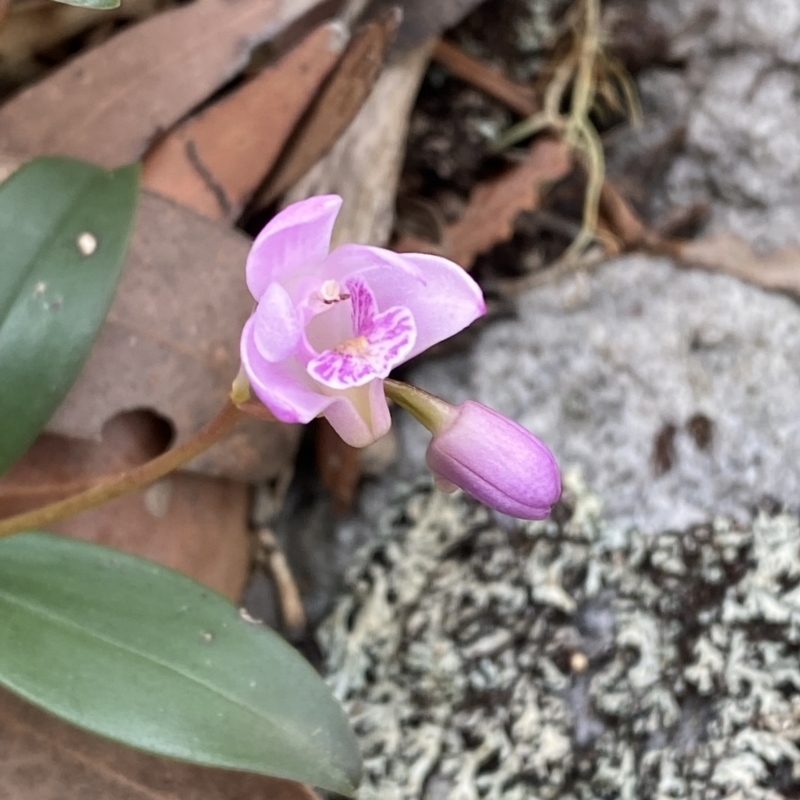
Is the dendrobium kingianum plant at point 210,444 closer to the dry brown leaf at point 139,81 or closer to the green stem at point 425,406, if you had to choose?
the green stem at point 425,406

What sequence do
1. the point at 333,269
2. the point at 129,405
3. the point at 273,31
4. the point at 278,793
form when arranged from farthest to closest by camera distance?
the point at 273,31
the point at 129,405
the point at 278,793
the point at 333,269

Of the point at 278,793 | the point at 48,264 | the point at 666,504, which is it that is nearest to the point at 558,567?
the point at 666,504

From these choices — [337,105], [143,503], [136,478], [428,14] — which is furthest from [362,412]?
[428,14]

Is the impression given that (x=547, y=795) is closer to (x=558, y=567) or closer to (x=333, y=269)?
(x=558, y=567)

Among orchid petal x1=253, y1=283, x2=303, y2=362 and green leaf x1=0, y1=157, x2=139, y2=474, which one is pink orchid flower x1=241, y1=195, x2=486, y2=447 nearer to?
orchid petal x1=253, y1=283, x2=303, y2=362

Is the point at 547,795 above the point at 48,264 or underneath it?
underneath

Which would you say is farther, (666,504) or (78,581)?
(666,504)
